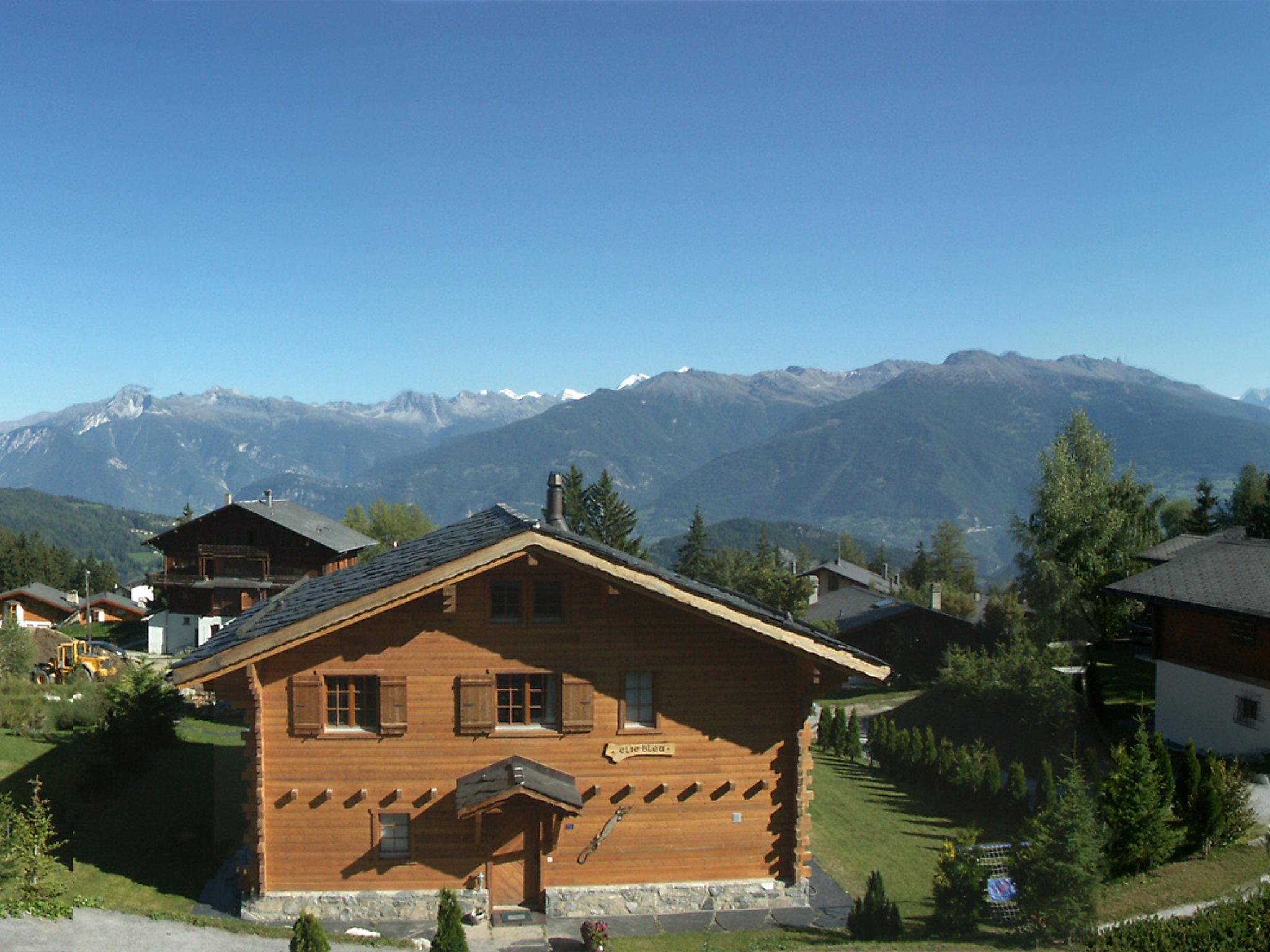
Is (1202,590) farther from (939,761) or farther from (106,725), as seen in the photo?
(106,725)

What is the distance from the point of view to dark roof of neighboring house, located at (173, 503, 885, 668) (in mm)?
18562

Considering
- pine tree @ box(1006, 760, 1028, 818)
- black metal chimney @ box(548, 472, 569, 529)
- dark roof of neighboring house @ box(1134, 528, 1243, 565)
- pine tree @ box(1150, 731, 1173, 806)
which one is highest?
black metal chimney @ box(548, 472, 569, 529)

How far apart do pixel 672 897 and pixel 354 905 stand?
6.22m

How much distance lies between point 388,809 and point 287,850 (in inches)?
81.0

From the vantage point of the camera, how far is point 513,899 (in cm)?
1928

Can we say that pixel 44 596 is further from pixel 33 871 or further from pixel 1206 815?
pixel 1206 815

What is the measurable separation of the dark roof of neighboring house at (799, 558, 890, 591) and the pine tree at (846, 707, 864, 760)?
64.5m

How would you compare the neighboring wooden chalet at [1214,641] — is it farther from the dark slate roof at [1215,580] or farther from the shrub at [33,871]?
the shrub at [33,871]

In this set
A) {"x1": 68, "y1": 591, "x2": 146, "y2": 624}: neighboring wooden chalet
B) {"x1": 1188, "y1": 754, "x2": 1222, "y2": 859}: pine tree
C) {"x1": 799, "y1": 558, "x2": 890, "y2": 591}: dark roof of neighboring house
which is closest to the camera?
{"x1": 1188, "y1": 754, "x2": 1222, "y2": 859}: pine tree

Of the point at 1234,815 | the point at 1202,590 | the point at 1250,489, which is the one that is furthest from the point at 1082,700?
the point at 1250,489

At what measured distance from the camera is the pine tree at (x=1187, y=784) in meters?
21.2

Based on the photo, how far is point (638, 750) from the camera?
19453mm

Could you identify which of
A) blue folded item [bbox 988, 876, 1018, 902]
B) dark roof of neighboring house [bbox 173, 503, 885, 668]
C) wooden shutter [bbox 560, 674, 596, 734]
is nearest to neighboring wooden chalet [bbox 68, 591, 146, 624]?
dark roof of neighboring house [bbox 173, 503, 885, 668]

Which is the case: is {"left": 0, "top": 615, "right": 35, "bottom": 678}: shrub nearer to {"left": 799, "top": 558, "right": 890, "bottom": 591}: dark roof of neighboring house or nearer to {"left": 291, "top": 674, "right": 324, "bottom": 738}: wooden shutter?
Answer: {"left": 291, "top": 674, "right": 324, "bottom": 738}: wooden shutter
